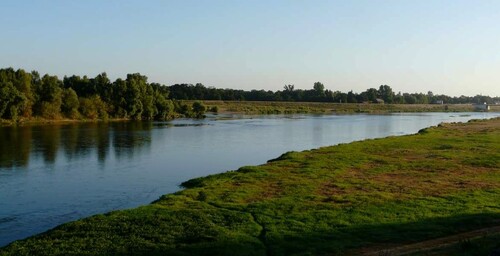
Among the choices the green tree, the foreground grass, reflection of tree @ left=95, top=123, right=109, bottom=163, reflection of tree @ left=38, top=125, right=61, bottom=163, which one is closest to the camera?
the foreground grass

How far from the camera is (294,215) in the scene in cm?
1678

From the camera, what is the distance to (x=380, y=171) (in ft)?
89.2

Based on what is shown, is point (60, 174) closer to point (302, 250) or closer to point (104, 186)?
point (104, 186)

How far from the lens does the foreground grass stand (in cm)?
1373

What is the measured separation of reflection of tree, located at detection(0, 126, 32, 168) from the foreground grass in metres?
14.7

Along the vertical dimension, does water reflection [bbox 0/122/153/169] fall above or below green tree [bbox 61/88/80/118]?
below

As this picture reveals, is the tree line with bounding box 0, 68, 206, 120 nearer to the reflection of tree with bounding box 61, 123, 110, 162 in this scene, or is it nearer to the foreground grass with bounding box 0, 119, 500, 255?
the reflection of tree with bounding box 61, 123, 110, 162

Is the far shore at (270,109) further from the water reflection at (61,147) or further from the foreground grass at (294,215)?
the foreground grass at (294,215)

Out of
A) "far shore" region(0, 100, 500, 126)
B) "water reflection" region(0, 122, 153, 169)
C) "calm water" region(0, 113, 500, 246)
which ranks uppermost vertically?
"far shore" region(0, 100, 500, 126)

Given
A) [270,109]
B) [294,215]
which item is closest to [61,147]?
[294,215]

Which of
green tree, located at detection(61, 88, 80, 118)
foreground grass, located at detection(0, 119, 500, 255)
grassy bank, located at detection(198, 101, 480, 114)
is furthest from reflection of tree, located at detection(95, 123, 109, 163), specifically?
grassy bank, located at detection(198, 101, 480, 114)

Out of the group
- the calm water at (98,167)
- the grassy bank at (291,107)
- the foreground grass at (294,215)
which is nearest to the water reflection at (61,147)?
the calm water at (98,167)

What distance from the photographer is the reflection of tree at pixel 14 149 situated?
33338mm

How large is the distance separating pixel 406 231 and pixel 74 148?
3431 cm
